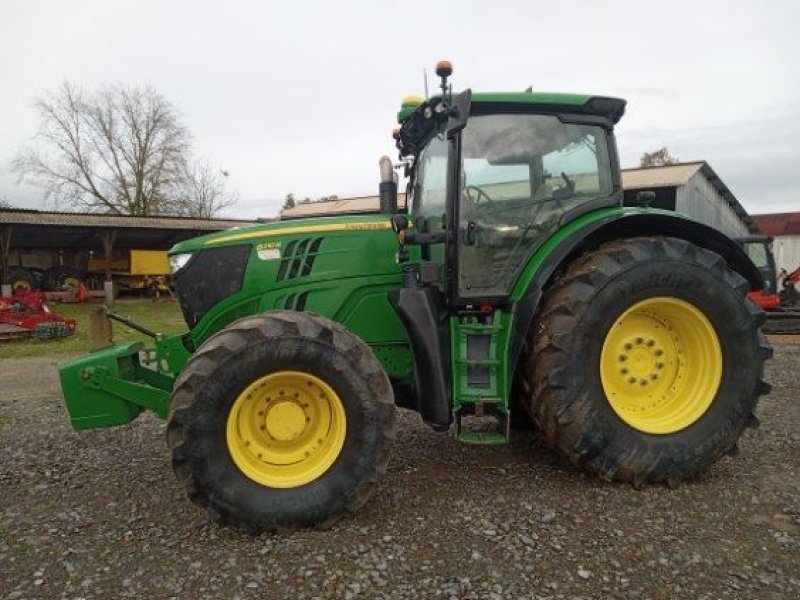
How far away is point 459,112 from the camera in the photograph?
3502 millimetres

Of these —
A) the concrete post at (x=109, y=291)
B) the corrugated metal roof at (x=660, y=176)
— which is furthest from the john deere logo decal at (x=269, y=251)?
the concrete post at (x=109, y=291)

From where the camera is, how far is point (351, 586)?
107 inches

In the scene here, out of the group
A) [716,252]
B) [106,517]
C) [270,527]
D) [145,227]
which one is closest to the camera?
[270,527]

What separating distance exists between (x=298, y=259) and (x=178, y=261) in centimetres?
78

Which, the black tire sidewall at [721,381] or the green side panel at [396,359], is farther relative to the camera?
the green side panel at [396,359]

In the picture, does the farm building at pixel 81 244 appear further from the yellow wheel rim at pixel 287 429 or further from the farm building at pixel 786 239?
the farm building at pixel 786 239

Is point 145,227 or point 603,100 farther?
point 145,227

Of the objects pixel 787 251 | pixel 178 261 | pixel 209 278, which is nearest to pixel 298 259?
pixel 209 278

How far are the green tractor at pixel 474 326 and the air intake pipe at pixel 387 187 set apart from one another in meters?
0.28

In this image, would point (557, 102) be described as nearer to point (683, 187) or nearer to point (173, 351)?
point (173, 351)

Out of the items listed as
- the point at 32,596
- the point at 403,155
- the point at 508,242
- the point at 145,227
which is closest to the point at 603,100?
the point at 508,242

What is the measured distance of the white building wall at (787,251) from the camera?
29.8 m

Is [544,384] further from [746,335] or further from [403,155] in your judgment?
[403,155]

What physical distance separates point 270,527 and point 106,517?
1.06m
